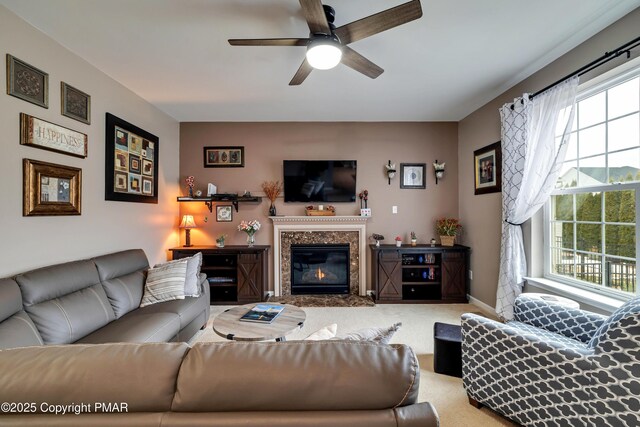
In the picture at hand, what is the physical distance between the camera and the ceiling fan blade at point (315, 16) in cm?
153

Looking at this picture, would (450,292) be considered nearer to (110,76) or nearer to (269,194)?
(269,194)

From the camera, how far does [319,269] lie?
14.2 feet

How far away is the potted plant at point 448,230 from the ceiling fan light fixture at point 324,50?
311 cm

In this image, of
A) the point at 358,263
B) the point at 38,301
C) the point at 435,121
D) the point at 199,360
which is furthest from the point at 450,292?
the point at 38,301

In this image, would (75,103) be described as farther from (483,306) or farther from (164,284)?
(483,306)

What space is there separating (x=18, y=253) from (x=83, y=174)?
2.86 ft

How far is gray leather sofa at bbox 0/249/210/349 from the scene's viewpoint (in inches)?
65.6

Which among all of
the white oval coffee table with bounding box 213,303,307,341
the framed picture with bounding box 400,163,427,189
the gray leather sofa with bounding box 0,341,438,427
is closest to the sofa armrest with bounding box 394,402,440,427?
the gray leather sofa with bounding box 0,341,438,427

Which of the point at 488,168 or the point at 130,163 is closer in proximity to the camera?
the point at 130,163

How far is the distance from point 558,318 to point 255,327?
7.24ft

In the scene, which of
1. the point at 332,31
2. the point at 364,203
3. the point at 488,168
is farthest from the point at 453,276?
the point at 332,31

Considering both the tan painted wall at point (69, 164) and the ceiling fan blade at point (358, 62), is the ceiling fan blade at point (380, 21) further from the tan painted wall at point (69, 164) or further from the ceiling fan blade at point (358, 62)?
the tan painted wall at point (69, 164)

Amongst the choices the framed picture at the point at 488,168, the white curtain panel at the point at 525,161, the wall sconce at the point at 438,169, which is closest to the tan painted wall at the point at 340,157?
the wall sconce at the point at 438,169

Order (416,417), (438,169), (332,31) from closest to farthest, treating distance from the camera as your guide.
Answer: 1. (416,417)
2. (332,31)
3. (438,169)
